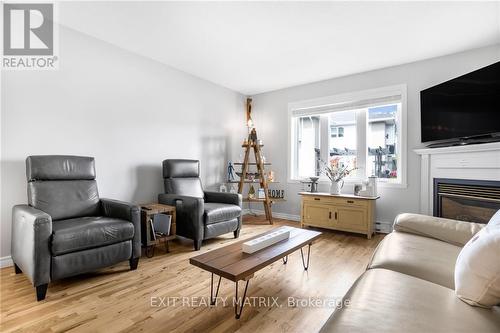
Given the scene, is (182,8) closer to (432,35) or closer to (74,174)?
(74,174)

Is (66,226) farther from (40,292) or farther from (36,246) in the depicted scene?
(40,292)

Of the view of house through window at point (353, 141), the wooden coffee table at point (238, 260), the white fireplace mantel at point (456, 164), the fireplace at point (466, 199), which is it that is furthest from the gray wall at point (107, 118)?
the fireplace at point (466, 199)

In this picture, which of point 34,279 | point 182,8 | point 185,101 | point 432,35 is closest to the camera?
point 34,279

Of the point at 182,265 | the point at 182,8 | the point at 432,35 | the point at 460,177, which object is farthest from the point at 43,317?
the point at 432,35

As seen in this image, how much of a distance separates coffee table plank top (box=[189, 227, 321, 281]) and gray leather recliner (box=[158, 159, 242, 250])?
1017mm

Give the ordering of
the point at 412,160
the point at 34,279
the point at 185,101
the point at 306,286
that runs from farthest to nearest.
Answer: the point at 185,101, the point at 412,160, the point at 306,286, the point at 34,279

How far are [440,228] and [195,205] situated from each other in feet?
7.12

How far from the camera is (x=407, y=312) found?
89cm

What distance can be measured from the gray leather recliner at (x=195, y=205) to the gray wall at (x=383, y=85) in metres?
1.43

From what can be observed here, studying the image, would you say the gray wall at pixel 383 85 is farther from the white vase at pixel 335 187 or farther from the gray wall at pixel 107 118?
the gray wall at pixel 107 118

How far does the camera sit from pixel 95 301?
1.74 m

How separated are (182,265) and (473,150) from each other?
10.3 ft

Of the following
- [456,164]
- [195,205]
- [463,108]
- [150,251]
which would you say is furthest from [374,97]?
[150,251]

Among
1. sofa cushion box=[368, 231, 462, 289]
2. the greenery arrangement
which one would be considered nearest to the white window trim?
the greenery arrangement
